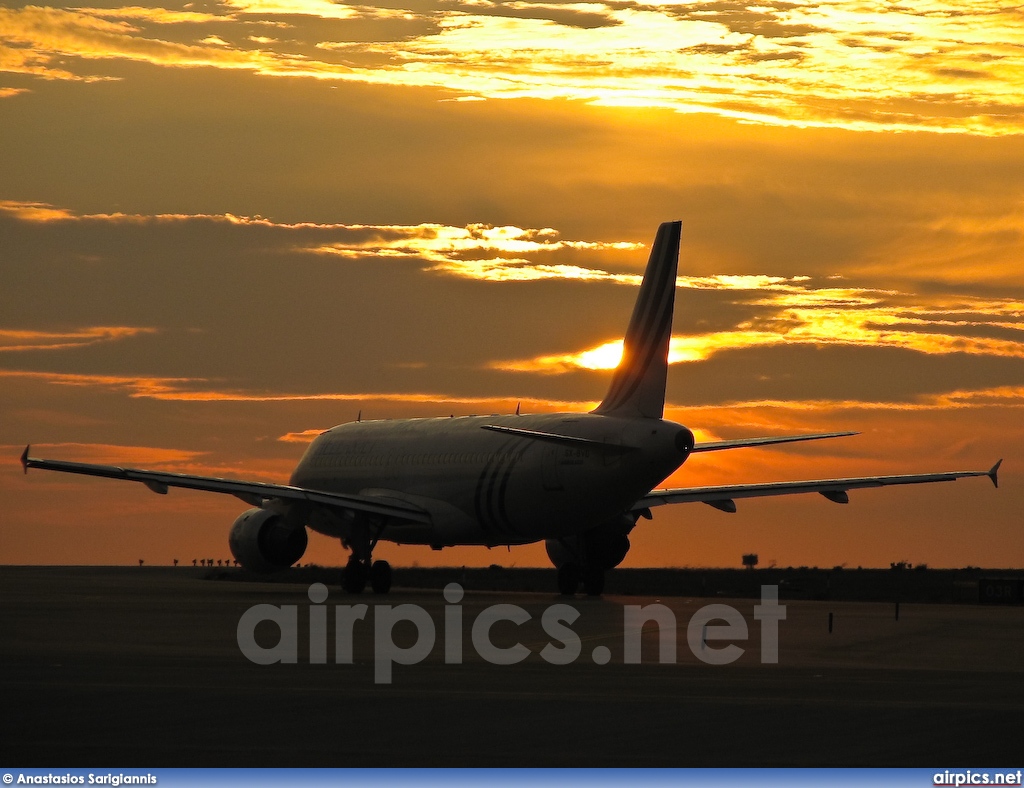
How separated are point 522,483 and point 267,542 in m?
8.17

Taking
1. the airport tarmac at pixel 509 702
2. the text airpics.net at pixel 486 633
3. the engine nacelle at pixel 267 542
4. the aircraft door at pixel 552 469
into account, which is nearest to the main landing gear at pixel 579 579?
the aircraft door at pixel 552 469

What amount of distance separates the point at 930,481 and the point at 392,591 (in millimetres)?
16113

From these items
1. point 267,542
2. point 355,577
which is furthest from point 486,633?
point 267,542

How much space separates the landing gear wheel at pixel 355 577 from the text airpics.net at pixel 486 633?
19.6ft

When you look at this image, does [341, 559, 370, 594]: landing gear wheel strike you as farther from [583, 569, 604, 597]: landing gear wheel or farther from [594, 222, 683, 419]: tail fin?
[594, 222, 683, 419]: tail fin

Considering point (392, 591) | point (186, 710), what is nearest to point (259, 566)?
point (392, 591)

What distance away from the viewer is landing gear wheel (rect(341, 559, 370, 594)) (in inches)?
1918

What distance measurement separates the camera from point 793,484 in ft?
161

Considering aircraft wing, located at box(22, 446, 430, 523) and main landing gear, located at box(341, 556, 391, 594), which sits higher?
aircraft wing, located at box(22, 446, 430, 523)

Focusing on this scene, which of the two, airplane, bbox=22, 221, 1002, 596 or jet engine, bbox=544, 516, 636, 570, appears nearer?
airplane, bbox=22, 221, 1002, 596

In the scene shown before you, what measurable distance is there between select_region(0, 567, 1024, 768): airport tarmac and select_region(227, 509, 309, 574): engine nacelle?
57.9 ft

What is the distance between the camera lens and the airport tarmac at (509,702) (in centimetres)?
1398

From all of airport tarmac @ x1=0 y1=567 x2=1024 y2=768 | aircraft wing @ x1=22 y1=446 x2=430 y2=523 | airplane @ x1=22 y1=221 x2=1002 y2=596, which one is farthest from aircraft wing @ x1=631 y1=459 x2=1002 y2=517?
airport tarmac @ x1=0 y1=567 x2=1024 y2=768

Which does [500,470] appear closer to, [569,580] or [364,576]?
[569,580]
